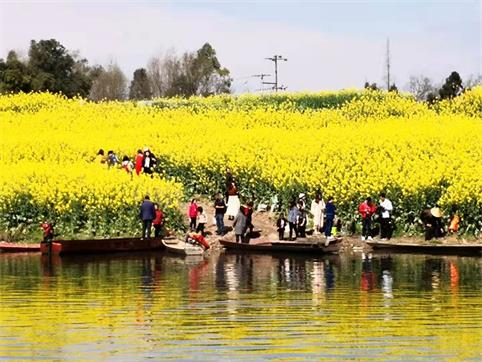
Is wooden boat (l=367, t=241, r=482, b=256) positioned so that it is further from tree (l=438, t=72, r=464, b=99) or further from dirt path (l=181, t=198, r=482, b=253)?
tree (l=438, t=72, r=464, b=99)

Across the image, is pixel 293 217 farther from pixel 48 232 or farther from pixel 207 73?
pixel 207 73

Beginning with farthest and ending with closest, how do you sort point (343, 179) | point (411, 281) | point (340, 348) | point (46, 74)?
point (46, 74), point (343, 179), point (411, 281), point (340, 348)

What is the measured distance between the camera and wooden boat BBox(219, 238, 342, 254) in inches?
1585

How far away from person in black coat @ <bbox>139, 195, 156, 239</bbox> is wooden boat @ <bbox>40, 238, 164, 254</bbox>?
1.45 ft

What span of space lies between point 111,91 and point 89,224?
8700 centimetres

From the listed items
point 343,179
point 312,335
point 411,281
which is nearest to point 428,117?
point 343,179

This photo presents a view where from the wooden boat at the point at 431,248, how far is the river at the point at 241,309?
1450 mm

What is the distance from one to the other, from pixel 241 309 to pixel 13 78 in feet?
195

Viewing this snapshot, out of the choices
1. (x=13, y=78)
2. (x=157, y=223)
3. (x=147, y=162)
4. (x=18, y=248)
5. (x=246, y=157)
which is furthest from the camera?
(x=13, y=78)

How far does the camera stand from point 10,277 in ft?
110

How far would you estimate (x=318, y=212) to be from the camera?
44.4m

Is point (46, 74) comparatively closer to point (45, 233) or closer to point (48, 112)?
point (48, 112)

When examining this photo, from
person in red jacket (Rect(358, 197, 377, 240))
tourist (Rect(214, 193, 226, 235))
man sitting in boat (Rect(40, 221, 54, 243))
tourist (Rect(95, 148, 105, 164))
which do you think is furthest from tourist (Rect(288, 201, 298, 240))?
tourist (Rect(95, 148, 105, 164))

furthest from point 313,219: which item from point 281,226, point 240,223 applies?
point 240,223
